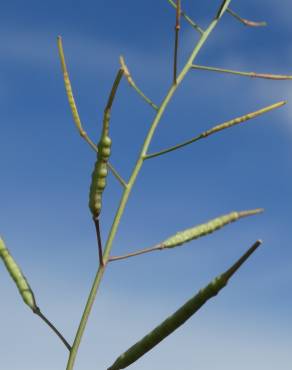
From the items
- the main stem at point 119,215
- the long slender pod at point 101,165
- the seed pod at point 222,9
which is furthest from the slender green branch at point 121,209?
the seed pod at point 222,9

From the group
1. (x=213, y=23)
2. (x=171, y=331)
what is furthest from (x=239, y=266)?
(x=213, y=23)

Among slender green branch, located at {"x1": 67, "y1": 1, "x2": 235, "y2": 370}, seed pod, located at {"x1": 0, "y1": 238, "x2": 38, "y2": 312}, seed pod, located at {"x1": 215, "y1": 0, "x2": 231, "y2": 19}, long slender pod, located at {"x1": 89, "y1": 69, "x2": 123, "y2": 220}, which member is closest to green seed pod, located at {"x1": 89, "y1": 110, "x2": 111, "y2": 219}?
long slender pod, located at {"x1": 89, "y1": 69, "x2": 123, "y2": 220}

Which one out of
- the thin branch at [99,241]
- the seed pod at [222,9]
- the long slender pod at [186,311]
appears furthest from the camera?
the seed pod at [222,9]

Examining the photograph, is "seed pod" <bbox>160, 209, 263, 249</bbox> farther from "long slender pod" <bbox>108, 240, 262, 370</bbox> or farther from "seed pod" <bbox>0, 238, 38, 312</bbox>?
"seed pod" <bbox>0, 238, 38, 312</bbox>

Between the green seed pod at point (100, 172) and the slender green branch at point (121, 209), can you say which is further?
the slender green branch at point (121, 209)

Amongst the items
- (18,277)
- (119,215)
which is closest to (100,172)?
(119,215)

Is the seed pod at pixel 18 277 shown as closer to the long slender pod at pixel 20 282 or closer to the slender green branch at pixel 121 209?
the long slender pod at pixel 20 282
